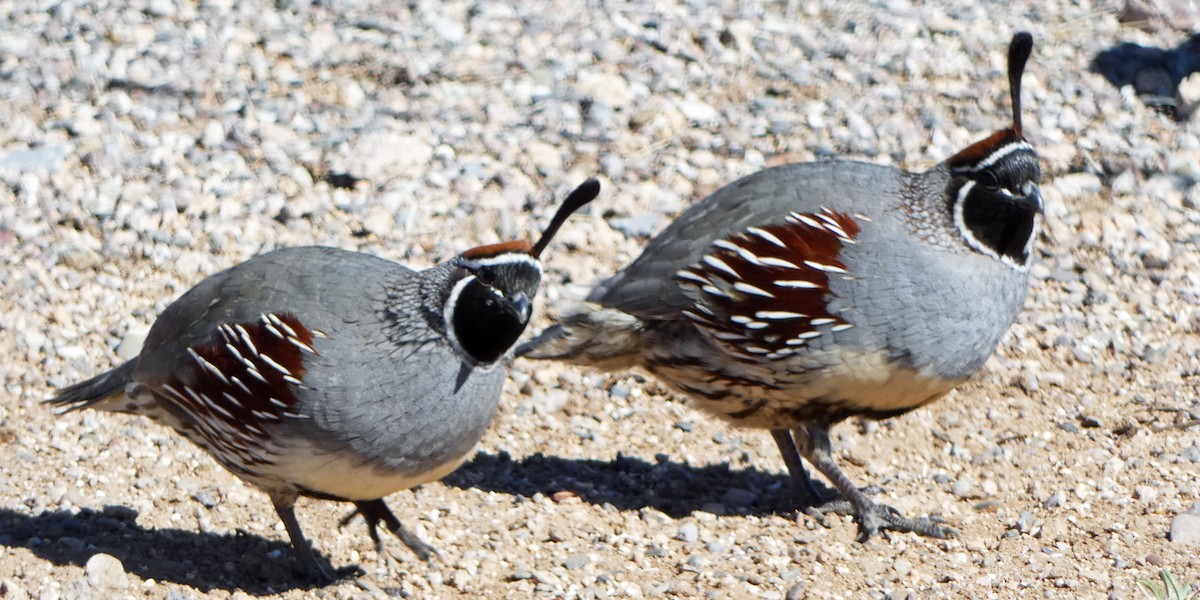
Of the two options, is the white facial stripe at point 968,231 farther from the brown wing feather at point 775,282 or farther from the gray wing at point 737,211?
the brown wing feather at point 775,282

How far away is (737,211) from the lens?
16.8 ft

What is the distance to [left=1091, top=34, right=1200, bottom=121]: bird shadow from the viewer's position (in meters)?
7.76

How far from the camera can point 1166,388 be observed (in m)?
5.84

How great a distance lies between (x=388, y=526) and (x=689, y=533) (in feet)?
3.48

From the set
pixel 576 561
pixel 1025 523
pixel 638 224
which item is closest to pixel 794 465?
pixel 1025 523

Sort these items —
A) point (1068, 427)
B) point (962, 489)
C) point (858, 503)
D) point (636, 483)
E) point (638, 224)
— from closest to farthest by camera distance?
point (858, 503) → point (962, 489) → point (636, 483) → point (1068, 427) → point (638, 224)

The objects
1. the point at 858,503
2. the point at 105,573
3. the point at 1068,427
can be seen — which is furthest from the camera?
the point at 1068,427

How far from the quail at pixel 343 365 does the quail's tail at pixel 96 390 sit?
189 millimetres

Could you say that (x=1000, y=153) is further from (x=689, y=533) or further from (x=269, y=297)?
(x=269, y=297)

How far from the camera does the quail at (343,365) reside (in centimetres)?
429

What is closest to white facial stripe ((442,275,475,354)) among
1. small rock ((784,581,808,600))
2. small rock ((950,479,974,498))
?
small rock ((784,581,808,600))

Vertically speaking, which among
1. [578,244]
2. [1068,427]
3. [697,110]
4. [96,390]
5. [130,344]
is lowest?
[1068,427]

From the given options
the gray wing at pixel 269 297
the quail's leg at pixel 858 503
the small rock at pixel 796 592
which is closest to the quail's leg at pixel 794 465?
the quail's leg at pixel 858 503

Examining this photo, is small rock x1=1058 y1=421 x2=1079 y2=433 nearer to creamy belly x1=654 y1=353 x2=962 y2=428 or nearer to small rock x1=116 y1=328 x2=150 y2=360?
creamy belly x1=654 y1=353 x2=962 y2=428
